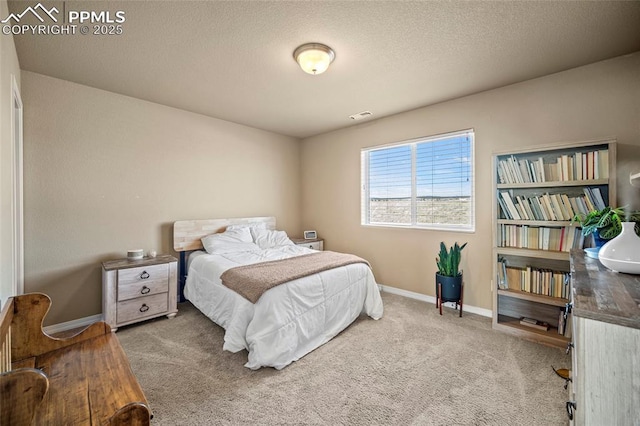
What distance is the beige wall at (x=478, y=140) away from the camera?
2301 mm

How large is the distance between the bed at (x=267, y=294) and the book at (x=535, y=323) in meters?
1.37

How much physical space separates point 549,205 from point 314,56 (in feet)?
8.05

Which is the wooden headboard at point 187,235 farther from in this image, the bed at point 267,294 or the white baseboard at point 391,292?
the white baseboard at point 391,292

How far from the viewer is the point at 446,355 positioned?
226cm

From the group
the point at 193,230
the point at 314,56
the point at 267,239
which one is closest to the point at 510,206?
the point at 314,56

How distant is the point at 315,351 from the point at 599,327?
1925 millimetres

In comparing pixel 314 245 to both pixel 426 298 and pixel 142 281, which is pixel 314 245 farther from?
pixel 142 281

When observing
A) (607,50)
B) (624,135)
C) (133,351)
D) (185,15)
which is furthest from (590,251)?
(133,351)

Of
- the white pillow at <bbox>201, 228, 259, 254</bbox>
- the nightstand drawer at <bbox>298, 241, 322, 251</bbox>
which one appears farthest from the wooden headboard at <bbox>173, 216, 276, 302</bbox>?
the nightstand drawer at <bbox>298, 241, 322, 251</bbox>

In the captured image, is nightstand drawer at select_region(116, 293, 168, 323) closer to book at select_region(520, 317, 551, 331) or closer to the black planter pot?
the black planter pot

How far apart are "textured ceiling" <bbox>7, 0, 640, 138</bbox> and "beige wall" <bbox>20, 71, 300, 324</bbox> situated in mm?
309

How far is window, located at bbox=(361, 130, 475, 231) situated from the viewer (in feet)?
10.6

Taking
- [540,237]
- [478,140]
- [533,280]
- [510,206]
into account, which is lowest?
[533,280]

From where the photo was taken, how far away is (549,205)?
7.99 ft
